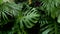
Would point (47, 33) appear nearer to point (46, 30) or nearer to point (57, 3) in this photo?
point (46, 30)

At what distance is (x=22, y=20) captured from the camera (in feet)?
7.89

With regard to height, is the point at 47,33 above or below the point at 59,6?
below

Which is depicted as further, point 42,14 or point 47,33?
point 42,14

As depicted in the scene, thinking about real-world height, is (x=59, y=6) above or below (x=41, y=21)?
above

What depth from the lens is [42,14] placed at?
256 centimetres

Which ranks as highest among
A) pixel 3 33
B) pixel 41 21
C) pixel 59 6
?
pixel 59 6

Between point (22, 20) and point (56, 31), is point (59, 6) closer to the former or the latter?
point (56, 31)

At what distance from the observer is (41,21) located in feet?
8.14

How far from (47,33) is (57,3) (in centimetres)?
45

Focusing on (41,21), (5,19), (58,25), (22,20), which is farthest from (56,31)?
(5,19)

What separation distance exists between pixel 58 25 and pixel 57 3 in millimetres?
321

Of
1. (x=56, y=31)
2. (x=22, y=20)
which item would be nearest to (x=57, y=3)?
(x=56, y=31)

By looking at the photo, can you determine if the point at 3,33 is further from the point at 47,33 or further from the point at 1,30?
the point at 47,33

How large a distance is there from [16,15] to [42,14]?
15.7 inches
